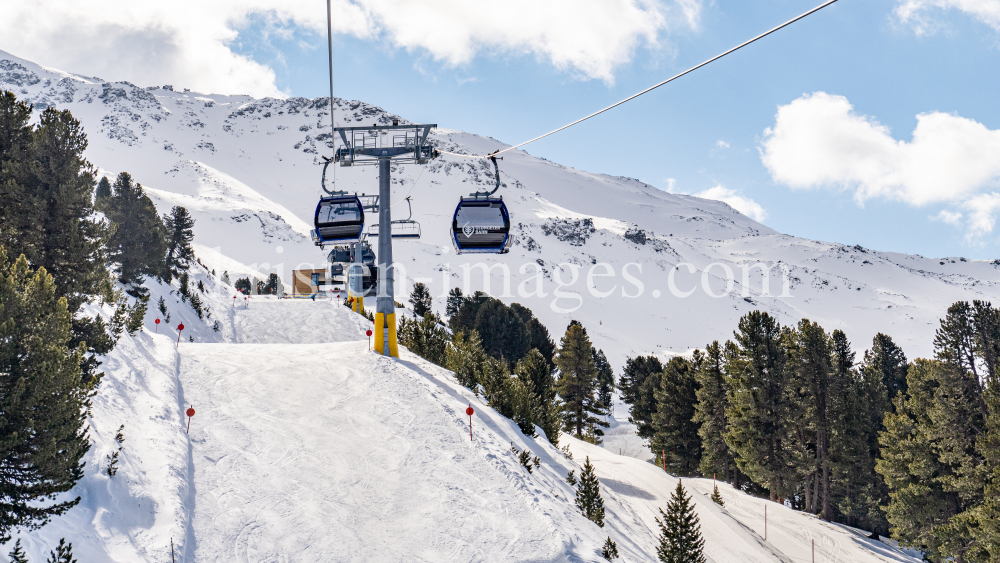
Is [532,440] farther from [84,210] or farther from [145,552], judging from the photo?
[84,210]

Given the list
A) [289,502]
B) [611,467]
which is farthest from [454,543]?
[611,467]

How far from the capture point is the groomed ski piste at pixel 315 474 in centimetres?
919

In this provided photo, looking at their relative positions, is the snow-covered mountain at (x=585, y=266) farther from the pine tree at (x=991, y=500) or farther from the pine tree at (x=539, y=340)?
the pine tree at (x=991, y=500)

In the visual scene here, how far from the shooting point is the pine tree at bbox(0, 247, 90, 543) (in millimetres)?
7719

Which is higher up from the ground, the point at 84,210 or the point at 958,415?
the point at 84,210

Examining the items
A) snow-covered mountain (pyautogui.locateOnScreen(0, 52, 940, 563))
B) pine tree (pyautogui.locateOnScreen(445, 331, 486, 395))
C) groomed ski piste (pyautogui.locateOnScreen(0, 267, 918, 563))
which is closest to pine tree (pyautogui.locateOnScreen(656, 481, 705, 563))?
groomed ski piste (pyautogui.locateOnScreen(0, 267, 918, 563))

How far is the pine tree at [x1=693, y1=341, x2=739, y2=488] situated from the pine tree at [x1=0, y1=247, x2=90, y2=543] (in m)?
33.5

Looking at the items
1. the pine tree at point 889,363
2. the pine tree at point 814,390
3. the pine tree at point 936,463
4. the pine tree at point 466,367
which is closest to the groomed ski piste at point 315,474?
the pine tree at point 466,367

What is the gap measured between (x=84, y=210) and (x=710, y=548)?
22.7 m

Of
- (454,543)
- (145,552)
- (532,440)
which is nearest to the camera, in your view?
(145,552)

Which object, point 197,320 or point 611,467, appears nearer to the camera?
point 611,467

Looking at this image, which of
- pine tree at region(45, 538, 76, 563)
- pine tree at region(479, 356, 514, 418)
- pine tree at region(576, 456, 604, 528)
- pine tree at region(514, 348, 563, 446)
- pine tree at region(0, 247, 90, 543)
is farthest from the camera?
pine tree at region(514, 348, 563, 446)

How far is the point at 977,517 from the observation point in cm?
1992

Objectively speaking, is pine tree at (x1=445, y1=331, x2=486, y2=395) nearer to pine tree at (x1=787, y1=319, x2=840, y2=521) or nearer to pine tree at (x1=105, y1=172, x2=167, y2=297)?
pine tree at (x1=105, y1=172, x2=167, y2=297)
